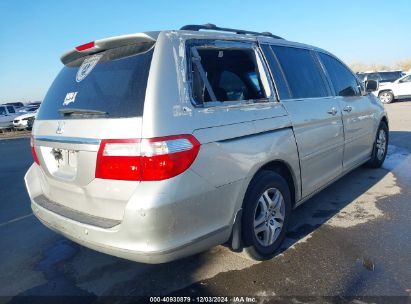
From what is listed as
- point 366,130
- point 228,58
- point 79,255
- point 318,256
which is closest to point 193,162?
point 228,58

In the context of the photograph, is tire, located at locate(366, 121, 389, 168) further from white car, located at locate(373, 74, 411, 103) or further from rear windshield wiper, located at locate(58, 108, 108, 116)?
white car, located at locate(373, 74, 411, 103)

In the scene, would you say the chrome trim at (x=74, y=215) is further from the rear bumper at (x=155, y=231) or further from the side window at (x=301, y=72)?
the side window at (x=301, y=72)

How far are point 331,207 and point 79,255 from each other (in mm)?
2905

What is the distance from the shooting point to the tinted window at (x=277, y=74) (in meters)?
3.27

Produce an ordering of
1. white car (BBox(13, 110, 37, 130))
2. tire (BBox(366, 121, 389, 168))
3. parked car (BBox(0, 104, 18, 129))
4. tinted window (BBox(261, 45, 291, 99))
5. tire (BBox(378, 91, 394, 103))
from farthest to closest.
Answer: parked car (BBox(0, 104, 18, 129)), white car (BBox(13, 110, 37, 130)), tire (BBox(378, 91, 394, 103)), tire (BBox(366, 121, 389, 168)), tinted window (BBox(261, 45, 291, 99))

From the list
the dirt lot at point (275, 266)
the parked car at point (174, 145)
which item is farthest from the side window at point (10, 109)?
the parked car at point (174, 145)

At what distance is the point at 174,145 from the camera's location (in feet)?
7.25

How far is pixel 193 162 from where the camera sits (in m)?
2.28

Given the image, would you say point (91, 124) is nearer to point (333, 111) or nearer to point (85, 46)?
point (85, 46)

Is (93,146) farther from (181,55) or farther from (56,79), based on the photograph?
(56,79)

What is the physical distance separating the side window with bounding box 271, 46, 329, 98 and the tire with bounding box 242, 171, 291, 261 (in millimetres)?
978

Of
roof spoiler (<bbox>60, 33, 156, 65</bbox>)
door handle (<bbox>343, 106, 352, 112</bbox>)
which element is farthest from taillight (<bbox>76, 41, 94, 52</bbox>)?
door handle (<bbox>343, 106, 352, 112</bbox>)

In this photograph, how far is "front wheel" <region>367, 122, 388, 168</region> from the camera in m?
5.63

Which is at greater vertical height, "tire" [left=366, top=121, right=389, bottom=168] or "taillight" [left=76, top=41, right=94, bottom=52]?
"taillight" [left=76, top=41, right=94, bottom=52]
